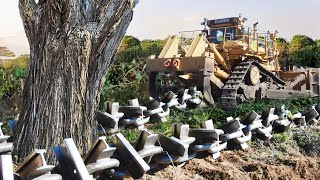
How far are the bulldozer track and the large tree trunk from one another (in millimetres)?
5673

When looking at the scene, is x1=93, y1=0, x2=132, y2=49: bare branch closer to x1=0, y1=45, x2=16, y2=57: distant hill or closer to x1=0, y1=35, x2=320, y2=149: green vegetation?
x1=0, y1=35, x2=320, y2=149: green vegetation

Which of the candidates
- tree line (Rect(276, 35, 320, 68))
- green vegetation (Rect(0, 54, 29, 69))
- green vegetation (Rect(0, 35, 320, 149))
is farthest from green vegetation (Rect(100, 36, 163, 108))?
tree line (Rect(276, 35, 320, 68))

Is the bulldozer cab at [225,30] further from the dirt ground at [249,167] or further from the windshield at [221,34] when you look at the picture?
the dirt ground at [249,167]

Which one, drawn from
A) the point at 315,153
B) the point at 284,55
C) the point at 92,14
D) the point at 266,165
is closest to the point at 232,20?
the point at 315,153

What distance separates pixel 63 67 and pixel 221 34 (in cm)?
799

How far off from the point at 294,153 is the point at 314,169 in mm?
464

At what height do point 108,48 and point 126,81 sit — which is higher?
point 108,48

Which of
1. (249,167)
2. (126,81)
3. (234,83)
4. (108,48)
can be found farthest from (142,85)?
(108,48)

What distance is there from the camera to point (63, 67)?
3072 mm

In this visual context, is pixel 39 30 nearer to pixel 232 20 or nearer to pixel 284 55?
pixel 232 20

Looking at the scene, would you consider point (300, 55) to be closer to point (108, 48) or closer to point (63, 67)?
point (108, 48)

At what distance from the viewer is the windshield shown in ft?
34.6

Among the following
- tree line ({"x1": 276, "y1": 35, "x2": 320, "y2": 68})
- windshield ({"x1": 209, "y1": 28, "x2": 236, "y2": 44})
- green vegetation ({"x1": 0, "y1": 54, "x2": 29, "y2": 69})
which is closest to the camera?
green vegetation ({"x1": 0, "y1": 54, "x2": 29, "y2": 69})

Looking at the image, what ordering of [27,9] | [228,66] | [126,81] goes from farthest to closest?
1. [126,81]
2. [228,66]
3. [27,9]
